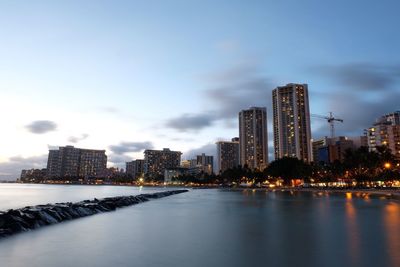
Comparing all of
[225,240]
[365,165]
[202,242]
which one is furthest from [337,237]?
[365,165]

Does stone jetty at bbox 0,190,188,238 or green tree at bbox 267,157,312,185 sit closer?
stone jetty at bbox 0,190,188,238

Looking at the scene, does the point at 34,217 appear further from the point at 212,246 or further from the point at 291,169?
the point at 291,169

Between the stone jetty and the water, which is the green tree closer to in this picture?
the stone jetty

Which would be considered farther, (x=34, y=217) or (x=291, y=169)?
(x=291, y=169)

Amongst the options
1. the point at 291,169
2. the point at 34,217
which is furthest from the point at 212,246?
the point at 291,169

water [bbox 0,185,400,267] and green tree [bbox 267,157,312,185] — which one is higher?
green tree [bbox 267,157,312,185]

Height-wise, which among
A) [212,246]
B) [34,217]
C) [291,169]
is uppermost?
[291,169]

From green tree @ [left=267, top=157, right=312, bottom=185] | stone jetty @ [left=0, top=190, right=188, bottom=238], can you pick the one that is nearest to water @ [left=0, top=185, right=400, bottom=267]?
stone jetty @ [left=0, top=190, right=188, bottom=238]

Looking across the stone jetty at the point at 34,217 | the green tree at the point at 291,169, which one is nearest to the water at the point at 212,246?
the stone jetty at the point at 34,217

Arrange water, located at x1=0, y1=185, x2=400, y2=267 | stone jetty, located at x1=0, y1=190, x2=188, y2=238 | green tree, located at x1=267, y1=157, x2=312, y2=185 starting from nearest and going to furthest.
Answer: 1. water, located at x1=0, y1=185, x2=400, y2=267
2. stone jetty, located at x1=0, y1=190, x2=188, y2=238
3. green tree, located at x1=267, y1=157, x2=312, y2=185

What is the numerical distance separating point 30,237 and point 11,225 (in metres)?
3.46

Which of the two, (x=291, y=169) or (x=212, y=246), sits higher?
(x=291, y=169)

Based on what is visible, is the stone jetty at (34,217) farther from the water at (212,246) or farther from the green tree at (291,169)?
the green tree at (291,169)

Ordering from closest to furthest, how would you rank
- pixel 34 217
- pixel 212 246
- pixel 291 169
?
pixel 212 246 < pixel 34 217 < pixel 291 169
